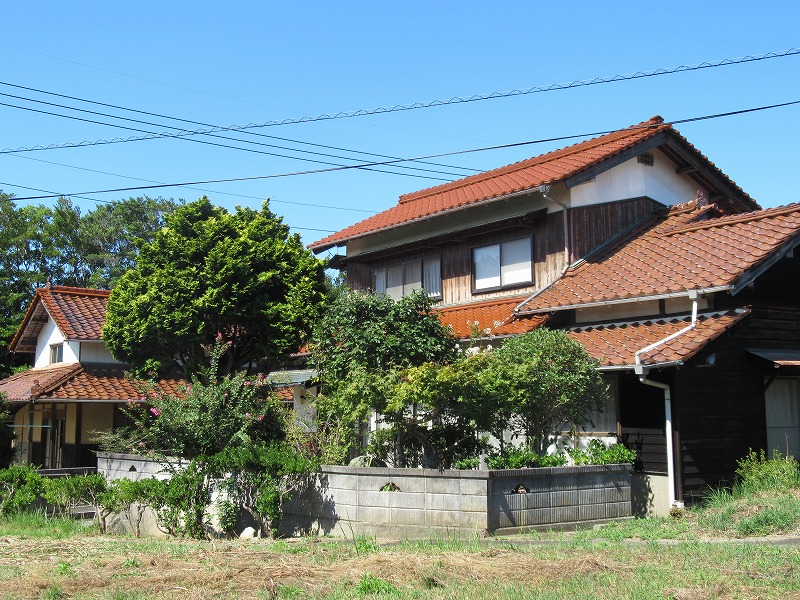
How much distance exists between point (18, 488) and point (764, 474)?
13037 mm

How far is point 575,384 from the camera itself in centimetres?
1279

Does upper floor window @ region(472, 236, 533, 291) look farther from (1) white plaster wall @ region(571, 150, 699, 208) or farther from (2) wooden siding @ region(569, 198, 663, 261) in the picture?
(1) white plaster wall @ region(571, 150, 699, 208)

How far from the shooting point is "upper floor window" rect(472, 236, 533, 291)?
18202mm

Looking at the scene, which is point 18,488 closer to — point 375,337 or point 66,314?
point 375,337

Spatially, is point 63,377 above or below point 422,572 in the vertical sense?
above

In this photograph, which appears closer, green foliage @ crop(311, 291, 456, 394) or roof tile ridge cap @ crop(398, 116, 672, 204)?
green foliage @ crop(311, 291, 456, 394)

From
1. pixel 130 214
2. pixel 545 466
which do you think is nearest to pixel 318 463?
pixel 545 466

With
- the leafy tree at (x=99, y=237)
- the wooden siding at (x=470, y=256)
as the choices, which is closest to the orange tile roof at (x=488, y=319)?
the wooden siding at (x=470, y=256)

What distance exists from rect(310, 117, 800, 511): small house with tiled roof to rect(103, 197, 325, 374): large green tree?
10.1 feet

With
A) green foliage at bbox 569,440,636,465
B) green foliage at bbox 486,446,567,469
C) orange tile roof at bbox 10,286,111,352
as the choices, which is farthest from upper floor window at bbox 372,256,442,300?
orange tile roof at bbox 10,286,111,352

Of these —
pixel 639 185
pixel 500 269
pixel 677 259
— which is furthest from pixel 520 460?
pixel 639 185

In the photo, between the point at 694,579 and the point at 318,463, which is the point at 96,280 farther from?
the point at 694,579

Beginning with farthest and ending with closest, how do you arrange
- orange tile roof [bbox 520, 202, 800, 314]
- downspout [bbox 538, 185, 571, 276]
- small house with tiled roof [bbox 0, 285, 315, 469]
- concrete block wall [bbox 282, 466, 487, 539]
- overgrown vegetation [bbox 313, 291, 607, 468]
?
small house with tiled roof [bbox 0, 285, 315, 469]
downspout [bbox 538, 185, 571, 276]
orange tile roof [bbox 520, 202, 800, 314]
overgrown vegetation [bbox 313, 291, 607, 468]
concrete block wall [bbox 282, 466, 487, 539]

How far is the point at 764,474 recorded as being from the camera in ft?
43.6
